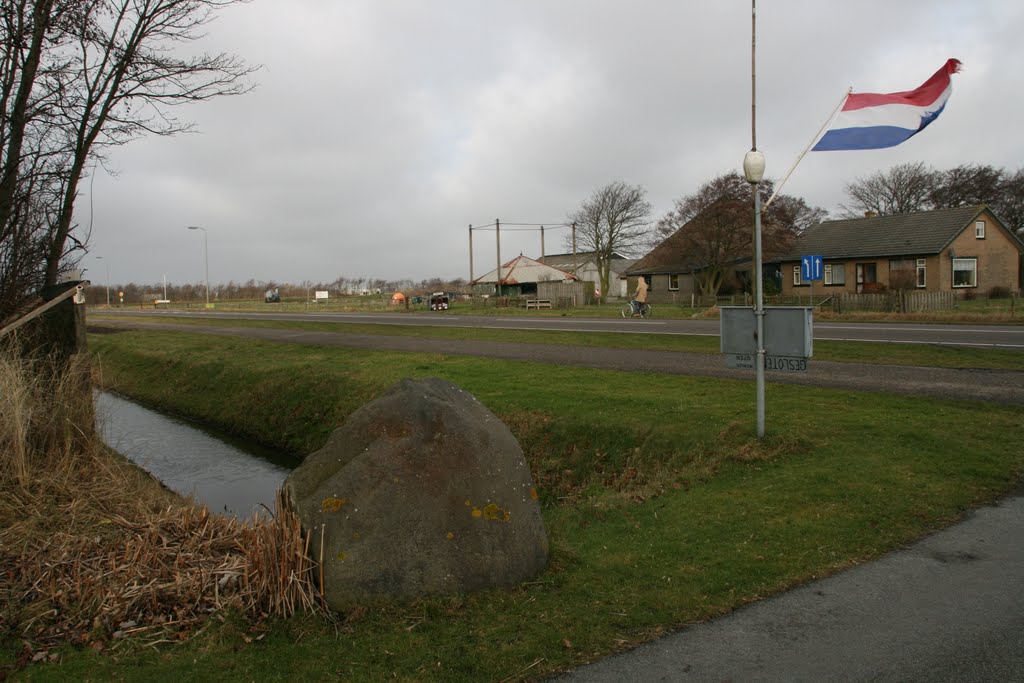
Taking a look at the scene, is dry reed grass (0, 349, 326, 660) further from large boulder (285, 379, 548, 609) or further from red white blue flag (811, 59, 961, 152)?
red white blue flag (811, 59, 961, 152)

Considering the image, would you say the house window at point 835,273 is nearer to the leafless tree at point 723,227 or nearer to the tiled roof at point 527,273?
the leafless tree at point 723,227

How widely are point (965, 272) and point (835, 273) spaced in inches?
285

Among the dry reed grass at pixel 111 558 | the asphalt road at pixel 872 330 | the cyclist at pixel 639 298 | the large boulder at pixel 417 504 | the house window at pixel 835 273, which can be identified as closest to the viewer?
the dry reed grass at pixel 111 558

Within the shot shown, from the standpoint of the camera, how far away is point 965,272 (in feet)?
147

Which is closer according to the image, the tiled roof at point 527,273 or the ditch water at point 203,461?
the ditch water at point 203,461

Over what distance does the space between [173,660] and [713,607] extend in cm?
335

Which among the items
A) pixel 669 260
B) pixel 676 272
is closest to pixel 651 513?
pixel 669 260

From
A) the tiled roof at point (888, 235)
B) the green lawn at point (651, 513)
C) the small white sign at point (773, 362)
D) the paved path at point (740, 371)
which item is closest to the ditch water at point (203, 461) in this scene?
the green lawn at point (651, 513)

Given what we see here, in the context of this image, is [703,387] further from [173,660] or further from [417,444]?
[173,660]

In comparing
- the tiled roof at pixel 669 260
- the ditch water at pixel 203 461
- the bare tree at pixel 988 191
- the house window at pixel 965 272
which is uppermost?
the bare tree at pixel 988 191

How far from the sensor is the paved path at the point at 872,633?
402 centimetres

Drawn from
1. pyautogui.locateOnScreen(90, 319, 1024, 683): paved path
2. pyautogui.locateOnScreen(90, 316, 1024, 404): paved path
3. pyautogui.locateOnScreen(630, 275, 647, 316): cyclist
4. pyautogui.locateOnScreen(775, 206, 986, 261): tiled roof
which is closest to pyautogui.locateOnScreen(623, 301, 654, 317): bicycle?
pyautogui.locateOnScreen(630, 275, 647, 316): cyclist

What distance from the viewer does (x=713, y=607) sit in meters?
4.92

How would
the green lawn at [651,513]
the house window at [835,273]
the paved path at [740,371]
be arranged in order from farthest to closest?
1. the house window at [835,273]
2. the paved path at [740,371]
3. the green lawn at [651,513]
